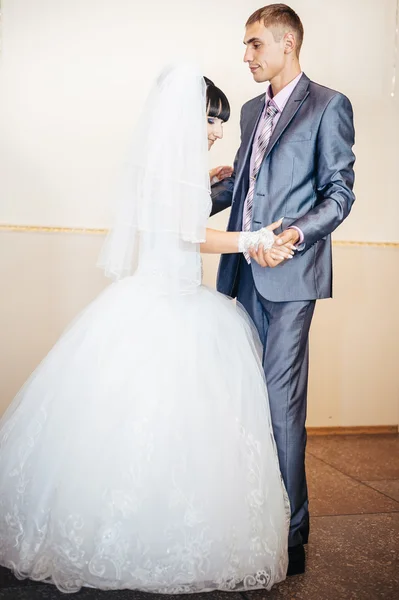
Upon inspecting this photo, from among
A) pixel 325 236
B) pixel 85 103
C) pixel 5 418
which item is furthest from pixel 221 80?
pixel 5 418

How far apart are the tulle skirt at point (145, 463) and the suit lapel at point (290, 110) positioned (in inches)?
25.2

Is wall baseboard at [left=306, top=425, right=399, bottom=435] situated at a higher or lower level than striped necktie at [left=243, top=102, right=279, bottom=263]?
lower

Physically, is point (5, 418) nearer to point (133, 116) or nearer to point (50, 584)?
point (50, 584)

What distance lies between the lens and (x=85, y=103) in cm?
353

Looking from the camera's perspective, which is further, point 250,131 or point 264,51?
point 250,131

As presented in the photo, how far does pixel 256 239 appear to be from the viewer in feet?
6.88

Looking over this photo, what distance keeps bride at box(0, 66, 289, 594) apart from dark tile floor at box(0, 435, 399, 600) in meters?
0.13

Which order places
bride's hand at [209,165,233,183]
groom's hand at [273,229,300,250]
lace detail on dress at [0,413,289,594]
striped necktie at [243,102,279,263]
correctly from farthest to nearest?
bride's hand at [209,165,233,183] < striped necktie at [243,102,279,263] < groom's hand at [273,229,300,250] < lace detail on dress at [0,413,289,594]

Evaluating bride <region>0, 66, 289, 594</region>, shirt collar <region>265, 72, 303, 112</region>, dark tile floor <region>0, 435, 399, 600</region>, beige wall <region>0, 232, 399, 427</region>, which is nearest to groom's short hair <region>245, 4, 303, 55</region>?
shirt collar <region>265, 72, 303, 112</region>

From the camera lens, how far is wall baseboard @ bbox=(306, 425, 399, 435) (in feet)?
13.1

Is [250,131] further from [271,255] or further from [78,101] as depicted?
[78,101]

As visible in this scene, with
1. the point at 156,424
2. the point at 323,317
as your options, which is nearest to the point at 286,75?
the point at 156,424

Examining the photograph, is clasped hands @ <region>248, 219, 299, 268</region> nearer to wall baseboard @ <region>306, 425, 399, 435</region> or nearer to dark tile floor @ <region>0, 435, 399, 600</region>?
dark tile floor @ <region>0, 435, 399, 600</region>

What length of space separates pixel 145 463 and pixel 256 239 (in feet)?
2.56
